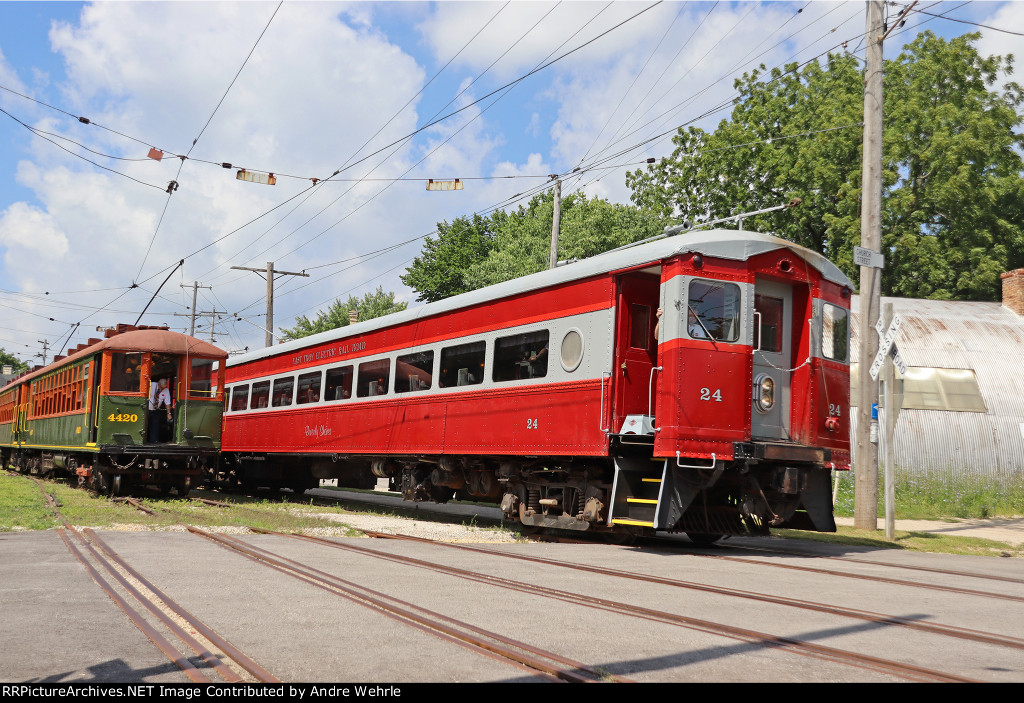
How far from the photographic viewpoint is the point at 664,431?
10805mm

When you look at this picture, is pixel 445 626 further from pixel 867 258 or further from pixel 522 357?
pixel 867 258

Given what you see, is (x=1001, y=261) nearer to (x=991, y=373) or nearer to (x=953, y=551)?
(x=991, y=373)

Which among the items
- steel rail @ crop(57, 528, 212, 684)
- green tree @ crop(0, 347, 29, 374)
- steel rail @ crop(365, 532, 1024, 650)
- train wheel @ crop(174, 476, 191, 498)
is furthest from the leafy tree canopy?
green tree @ crop(0, 347, 29, 374)

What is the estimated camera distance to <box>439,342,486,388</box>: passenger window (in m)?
14.0

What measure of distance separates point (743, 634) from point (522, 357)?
24.5 feet

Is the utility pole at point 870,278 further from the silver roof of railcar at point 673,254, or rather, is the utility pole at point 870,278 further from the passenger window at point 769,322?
the passenger window at point 769,322

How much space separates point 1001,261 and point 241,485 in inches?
1163

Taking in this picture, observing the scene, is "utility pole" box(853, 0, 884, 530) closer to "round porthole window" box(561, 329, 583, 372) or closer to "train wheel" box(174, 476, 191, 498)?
"round porthole window" box(561, 329, 583, 372)

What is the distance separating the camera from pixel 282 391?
21.6 m

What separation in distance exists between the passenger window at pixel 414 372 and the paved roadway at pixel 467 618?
5.15 m

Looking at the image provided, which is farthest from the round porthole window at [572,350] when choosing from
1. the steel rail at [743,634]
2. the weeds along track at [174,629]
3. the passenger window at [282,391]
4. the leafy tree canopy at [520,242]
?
the leafy tree canopy at [520,242]

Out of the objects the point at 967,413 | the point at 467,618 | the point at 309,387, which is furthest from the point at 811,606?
the point at 967,413

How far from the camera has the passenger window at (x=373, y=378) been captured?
16875 millimetres

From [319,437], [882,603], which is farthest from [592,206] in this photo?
[882,603]
